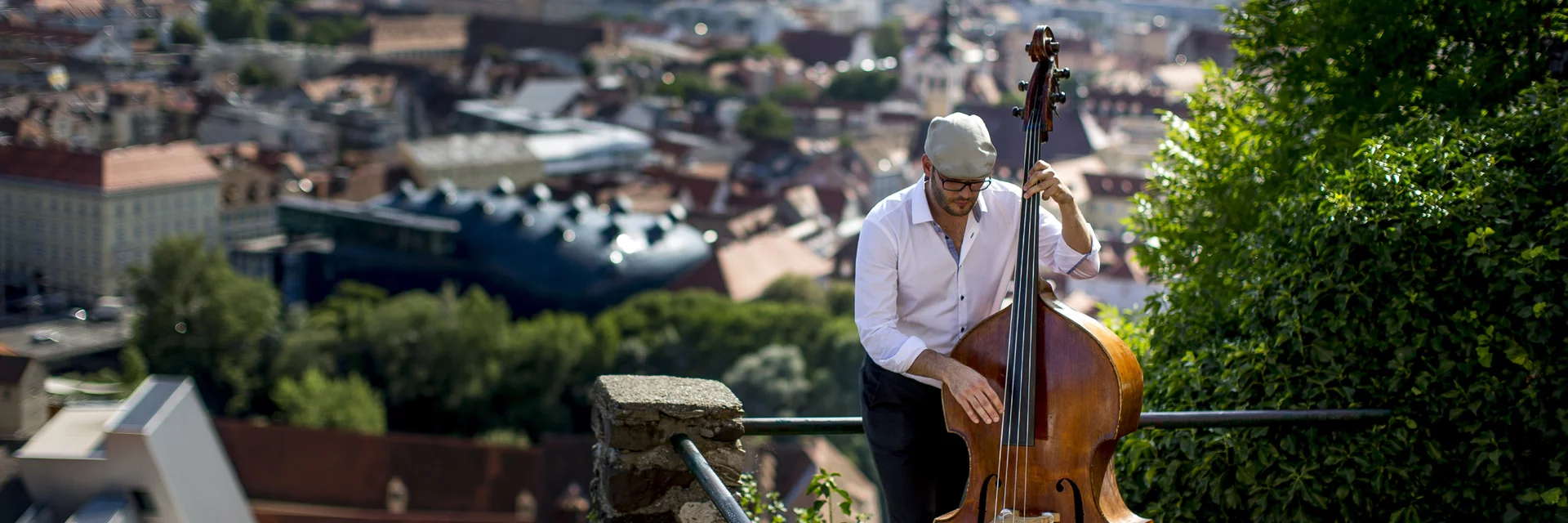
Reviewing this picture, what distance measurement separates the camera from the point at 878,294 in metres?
4.12

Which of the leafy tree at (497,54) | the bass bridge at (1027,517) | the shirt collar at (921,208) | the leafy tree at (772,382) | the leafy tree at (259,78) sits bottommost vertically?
the leafy tree at (772,382)

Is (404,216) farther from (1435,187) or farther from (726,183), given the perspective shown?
(1435,187)

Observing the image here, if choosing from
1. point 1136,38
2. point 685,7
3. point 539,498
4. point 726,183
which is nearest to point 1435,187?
point 539,498

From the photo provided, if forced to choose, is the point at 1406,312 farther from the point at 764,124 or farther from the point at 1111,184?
the point at 764,124

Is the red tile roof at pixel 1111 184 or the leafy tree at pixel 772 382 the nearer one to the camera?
the leafy tree at pixel 772 382

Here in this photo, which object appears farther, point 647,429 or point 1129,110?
point 1129,110

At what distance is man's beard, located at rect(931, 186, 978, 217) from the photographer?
13.3ft

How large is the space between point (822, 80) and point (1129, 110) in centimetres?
2960

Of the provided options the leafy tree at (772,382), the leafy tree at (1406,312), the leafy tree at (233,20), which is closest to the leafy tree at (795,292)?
the leafy tree at (772,382)

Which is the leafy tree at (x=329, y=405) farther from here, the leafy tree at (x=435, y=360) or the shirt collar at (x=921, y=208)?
the shirt collar at (x=921, y=208)

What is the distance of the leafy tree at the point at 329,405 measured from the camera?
3788 cm

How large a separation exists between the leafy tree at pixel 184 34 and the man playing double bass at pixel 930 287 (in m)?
118

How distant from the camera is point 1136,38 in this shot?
13712 cm

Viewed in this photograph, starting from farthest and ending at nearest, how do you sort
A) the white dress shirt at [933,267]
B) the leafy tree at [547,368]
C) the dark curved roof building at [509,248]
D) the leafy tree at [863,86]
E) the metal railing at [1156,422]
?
the leafy tree at [863,86], the dark curved roof building at [509,248], the leafy tree at [547,368], the metal railing at [1156,422], the white dress shirt at [933,267]
